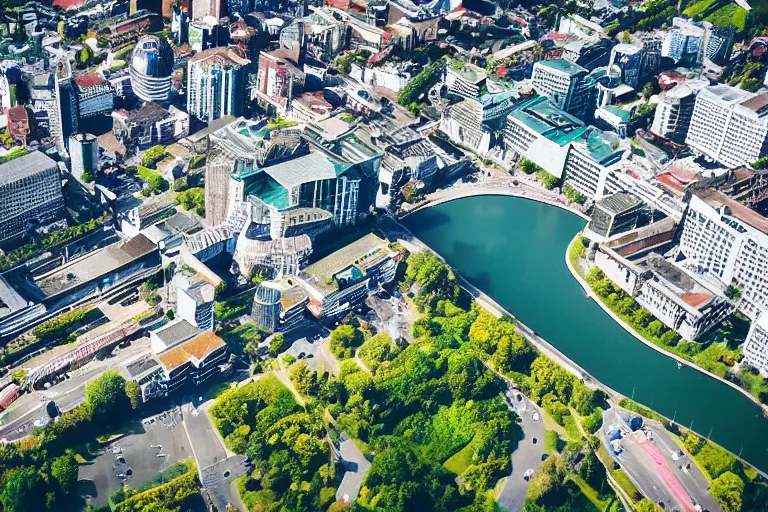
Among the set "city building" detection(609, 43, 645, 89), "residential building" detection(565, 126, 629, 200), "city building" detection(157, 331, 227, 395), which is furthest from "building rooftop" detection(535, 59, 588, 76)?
"city building" detection(157, 331, 227, 395)

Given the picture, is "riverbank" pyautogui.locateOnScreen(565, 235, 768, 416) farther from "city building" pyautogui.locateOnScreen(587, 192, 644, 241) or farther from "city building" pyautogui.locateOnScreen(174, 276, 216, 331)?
"city building" pyautogui.locateOnScreen(174, 276, 216, 331)

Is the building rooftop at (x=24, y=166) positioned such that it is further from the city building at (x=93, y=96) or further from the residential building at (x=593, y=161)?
the residential building at (x=593, y=161)

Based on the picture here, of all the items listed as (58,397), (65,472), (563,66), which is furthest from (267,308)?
(563,66)

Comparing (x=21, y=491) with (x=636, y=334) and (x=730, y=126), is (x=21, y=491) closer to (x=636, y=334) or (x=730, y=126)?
(x=636, y=334)

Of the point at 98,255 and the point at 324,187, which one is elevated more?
the point at 324,187

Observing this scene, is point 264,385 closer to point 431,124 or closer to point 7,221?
point 7,221

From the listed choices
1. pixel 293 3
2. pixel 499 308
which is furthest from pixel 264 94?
pixel 499 308
